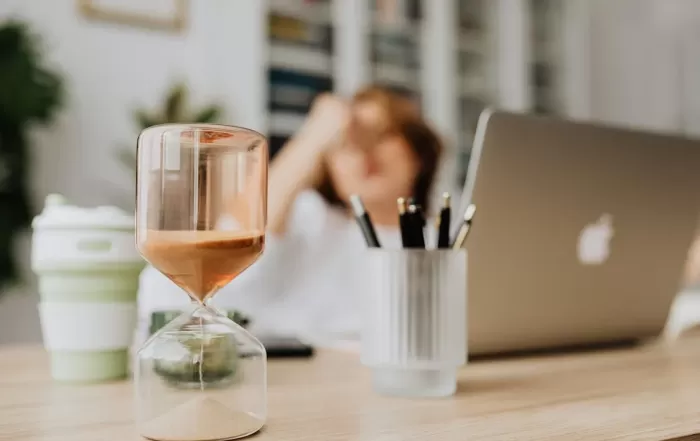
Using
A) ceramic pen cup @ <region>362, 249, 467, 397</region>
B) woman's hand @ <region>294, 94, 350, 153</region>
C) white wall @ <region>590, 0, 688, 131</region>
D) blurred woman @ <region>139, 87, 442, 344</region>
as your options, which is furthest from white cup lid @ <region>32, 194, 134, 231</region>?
white wall @ <region>590, 0, 688, 131</region>

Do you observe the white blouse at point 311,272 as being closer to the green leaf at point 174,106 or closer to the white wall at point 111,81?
the green leaf at point 174,106

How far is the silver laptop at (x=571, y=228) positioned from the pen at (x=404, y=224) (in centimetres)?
11

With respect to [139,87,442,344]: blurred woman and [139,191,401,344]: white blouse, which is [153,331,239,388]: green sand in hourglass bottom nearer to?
[139,191,401,344]: white blouse

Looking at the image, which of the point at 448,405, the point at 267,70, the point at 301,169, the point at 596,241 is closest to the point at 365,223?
the point at 448,405

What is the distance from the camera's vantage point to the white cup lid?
76cm

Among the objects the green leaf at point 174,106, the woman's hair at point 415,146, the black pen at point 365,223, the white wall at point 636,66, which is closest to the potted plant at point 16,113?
the green leaf at point 174,106

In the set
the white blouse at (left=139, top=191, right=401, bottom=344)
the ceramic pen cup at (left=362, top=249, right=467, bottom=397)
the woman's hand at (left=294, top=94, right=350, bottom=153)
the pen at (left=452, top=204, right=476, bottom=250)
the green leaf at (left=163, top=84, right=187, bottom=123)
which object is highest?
the green leaf at (left=163, top=84, right=187, bottom=123)

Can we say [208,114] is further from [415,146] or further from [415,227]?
[415,227]

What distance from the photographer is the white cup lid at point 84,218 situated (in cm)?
76

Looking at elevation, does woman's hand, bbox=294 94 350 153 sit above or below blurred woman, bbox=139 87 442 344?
above

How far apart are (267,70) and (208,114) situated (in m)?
0.42

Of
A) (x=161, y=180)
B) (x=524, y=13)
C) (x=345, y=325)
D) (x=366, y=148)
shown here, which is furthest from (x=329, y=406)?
(x=524, y=13)

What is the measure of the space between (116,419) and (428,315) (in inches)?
11.3

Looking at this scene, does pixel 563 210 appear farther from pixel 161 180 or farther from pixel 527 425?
pixel 161 180
